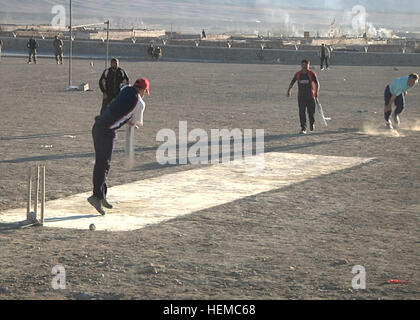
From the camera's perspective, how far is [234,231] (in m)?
10.2

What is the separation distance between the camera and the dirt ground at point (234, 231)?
26.6 ft

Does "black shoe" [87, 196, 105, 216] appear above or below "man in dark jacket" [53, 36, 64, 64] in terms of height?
below

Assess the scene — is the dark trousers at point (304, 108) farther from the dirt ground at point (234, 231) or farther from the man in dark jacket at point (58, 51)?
the man in dark jacket at point (58, 51)

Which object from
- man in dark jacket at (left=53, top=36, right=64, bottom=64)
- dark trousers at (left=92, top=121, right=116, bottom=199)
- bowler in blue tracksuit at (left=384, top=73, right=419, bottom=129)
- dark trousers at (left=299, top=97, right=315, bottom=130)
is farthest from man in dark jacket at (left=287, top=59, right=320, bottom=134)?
man in dark jacket at (left=53, top=36, right=64, bottom=64)

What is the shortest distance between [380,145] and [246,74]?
24167 mm

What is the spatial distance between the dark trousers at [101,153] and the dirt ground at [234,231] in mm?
1003

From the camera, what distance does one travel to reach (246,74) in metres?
41.7

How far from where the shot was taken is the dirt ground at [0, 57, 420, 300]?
26.6ft

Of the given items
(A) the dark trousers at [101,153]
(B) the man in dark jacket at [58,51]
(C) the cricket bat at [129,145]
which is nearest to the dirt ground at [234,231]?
(C) the cricket bat at [129,145]

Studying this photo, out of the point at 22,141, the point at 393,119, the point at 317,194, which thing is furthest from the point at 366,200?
the point at 393,119
